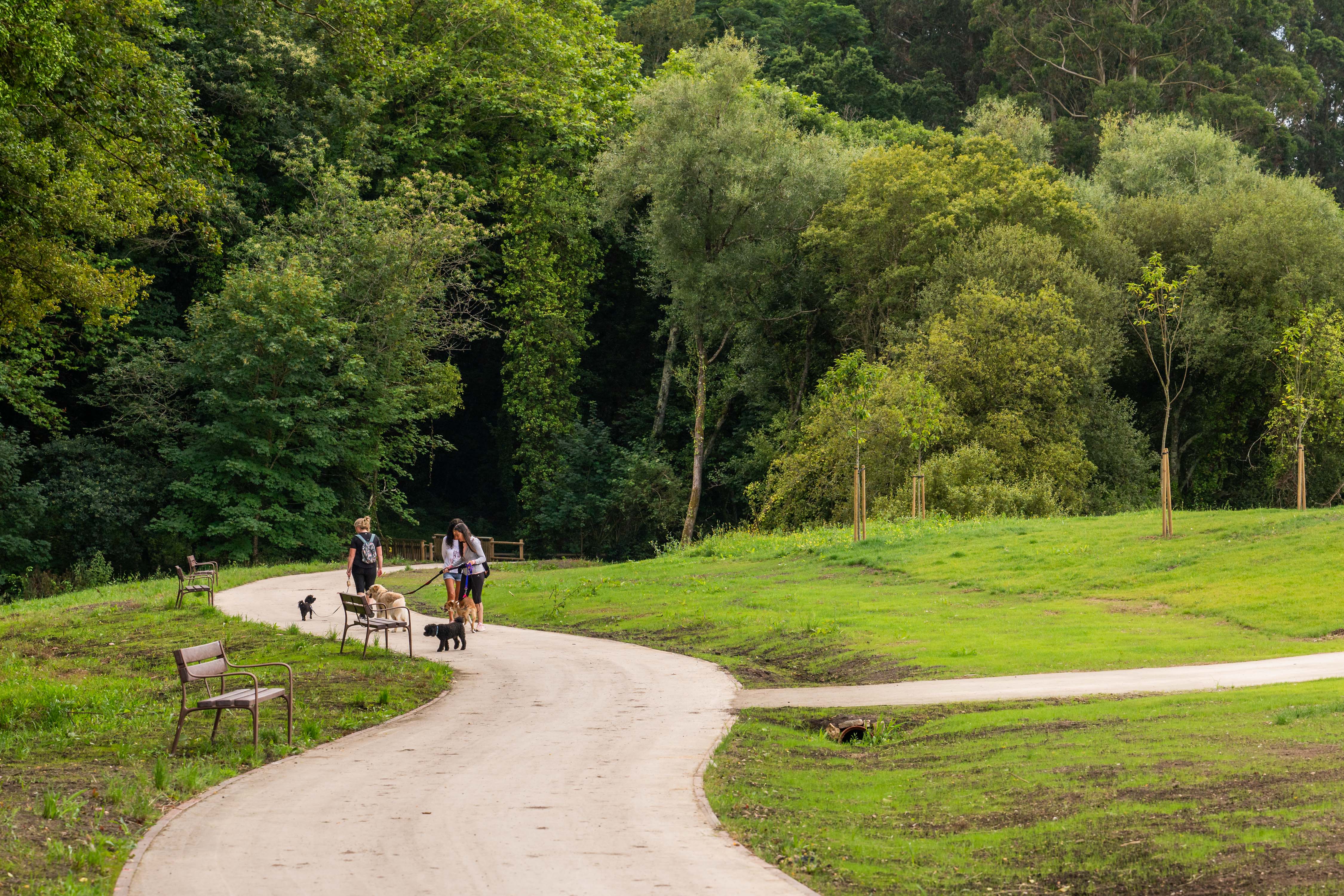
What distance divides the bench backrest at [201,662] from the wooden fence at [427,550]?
2860cm

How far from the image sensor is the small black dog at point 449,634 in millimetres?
17547

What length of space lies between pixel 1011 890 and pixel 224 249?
40151mm

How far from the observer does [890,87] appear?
63.2 m

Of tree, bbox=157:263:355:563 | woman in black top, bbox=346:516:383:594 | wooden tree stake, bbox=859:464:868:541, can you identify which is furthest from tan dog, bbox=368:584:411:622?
tree, bbox=157:263:355:563

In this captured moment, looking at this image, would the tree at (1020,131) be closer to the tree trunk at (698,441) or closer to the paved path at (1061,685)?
the tree trunk at (698,441)

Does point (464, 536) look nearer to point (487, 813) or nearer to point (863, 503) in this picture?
point (487, 813)

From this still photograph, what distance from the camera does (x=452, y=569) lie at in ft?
64.1

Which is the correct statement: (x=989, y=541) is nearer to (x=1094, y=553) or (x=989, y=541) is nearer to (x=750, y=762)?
(x=1094, y=553)

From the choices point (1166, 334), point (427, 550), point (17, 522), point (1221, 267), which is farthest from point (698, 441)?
point (17, 522)

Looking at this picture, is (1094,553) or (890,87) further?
(890,87)

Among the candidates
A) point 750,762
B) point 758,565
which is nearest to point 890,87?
point 758,565

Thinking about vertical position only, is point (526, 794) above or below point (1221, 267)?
below

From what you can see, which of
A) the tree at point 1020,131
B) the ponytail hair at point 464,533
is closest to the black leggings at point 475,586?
the ponytail hair at point 464,533

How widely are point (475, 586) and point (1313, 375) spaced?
32798 millimetres
